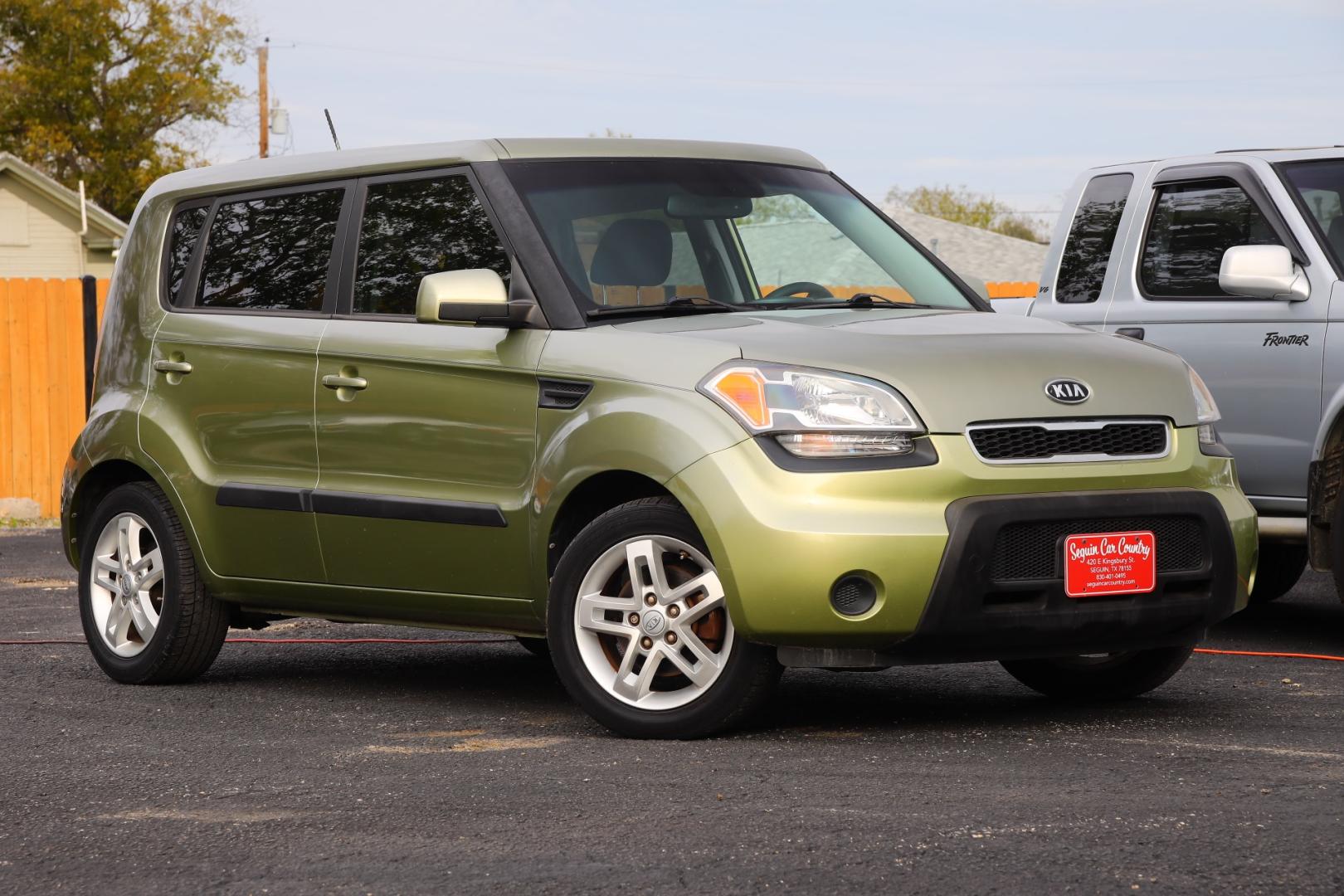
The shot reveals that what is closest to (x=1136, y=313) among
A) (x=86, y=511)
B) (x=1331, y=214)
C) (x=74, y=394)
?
(x=1331, y=214)

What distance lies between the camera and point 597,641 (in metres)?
5.81

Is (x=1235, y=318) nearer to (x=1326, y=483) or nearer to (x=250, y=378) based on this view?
(x=1326, y=483)

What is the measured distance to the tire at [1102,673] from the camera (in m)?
6.41

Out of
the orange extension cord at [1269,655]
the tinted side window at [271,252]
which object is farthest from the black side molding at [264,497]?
the orange extension cord at [1269,655]

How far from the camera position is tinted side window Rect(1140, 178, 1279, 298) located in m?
8.38

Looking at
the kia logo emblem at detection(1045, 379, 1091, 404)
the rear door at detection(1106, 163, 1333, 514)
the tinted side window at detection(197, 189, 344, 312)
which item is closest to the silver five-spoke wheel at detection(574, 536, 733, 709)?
the kia logo emblem at detection(1045, 379, 1091, 404)

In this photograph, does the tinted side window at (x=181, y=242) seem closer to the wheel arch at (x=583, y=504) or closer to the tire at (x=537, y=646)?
the tire at (x=537, y=646)

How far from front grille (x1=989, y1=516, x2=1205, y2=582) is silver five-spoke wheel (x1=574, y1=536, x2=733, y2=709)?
2.57ft

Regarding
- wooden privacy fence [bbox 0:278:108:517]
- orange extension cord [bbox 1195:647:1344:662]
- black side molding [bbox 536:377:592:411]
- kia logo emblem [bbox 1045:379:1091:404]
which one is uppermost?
kia logo emblem [bbox 1045:379:1091:404]

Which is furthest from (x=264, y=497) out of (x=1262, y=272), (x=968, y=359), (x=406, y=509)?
(x=1262, y=272)

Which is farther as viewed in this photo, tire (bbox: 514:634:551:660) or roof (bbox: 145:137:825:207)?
tire (bbox: 514:634:551:660)

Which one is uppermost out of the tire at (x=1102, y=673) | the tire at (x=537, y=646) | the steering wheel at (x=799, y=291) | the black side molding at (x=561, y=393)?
the steering wheel at (x=799, y=291)

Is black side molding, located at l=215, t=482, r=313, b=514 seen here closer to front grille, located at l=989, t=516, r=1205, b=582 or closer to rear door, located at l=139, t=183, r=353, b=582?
rear door, located at l=139, t=183, r=353, b=582

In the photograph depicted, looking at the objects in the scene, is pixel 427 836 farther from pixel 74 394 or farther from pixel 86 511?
pixel 74 394
